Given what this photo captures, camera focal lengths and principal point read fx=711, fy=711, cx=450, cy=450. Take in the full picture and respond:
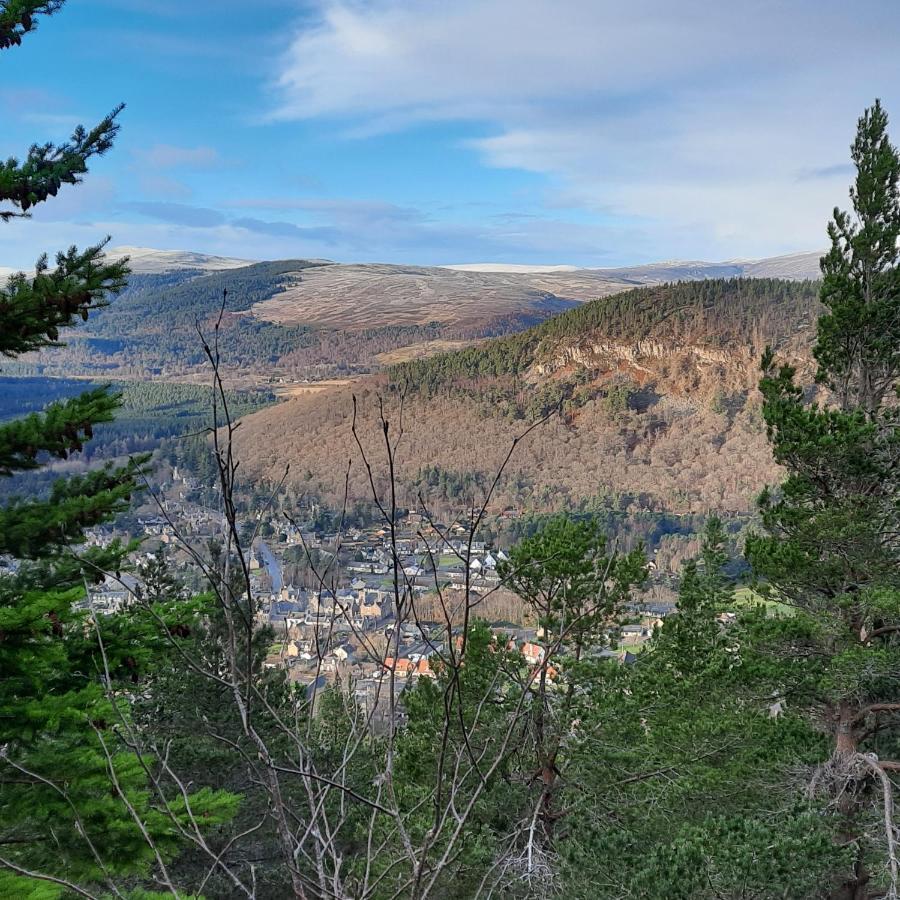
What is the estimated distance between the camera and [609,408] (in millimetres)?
61906

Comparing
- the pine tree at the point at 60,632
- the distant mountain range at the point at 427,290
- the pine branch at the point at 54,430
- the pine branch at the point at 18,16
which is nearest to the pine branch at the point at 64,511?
the pine tree at the point at 60,632

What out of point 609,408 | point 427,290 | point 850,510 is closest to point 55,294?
point 850,510

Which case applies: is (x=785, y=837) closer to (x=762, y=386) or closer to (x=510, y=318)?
(x=762, y=386)

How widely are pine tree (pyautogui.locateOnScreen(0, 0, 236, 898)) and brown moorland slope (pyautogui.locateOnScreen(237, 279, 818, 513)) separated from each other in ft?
147

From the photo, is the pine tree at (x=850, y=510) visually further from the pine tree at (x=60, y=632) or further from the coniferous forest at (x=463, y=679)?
the pine tree at (x=60, y=632)

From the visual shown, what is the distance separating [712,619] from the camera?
7.69 m

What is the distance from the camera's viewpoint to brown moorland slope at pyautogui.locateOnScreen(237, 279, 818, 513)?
52.9m

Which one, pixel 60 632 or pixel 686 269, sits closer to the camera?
pixel 60 632

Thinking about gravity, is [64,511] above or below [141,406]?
above

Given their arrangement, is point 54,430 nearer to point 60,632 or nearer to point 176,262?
point 60,632

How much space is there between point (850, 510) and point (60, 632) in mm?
5316

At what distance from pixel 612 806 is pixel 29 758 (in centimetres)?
487

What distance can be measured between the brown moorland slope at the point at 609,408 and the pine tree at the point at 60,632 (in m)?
44.8

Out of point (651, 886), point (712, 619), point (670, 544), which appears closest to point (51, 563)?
point (651, 886)
